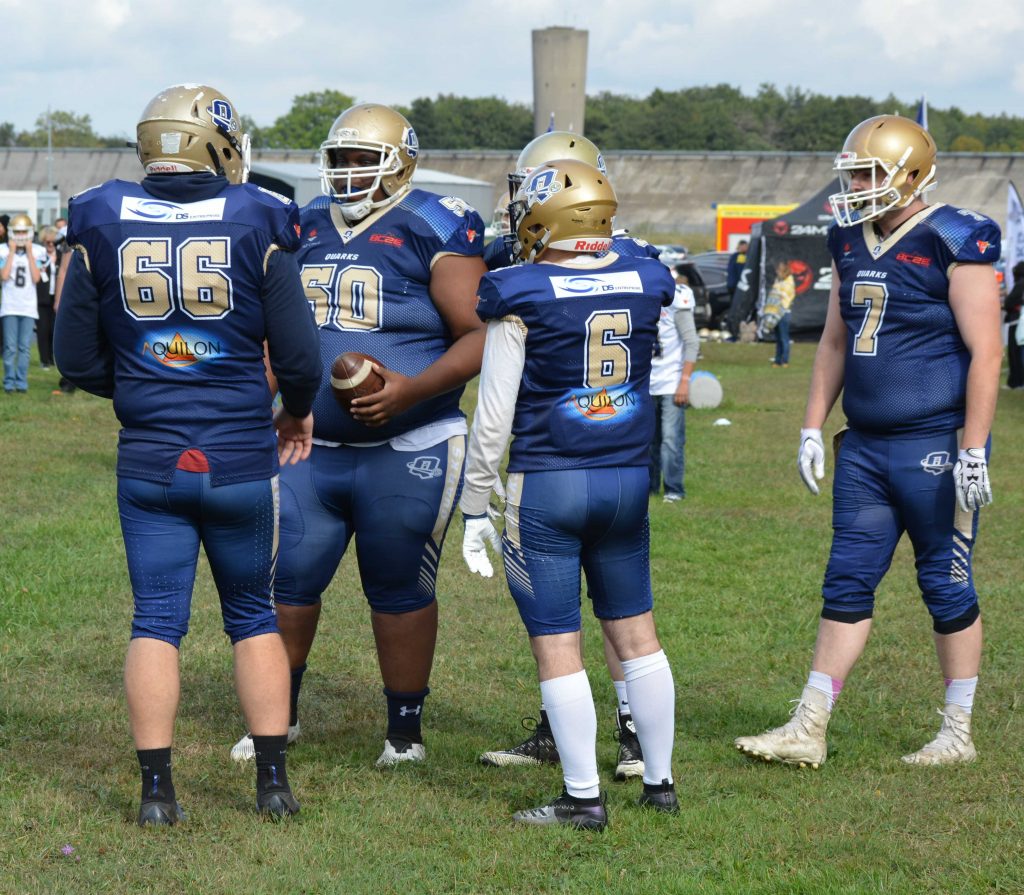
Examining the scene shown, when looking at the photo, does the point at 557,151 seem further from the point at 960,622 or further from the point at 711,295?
the point at 711,295

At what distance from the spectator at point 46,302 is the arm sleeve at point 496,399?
604 inches

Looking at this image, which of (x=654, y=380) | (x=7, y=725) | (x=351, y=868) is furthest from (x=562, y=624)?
(x=654, y=380)

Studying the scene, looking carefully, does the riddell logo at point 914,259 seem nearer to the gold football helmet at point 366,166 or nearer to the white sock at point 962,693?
the white sock at point 962,693

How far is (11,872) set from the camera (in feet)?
12.3

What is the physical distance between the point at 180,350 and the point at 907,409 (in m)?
2.45

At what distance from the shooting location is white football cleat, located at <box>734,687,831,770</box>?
4809 mm

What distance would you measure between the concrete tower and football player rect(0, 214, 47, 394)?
2278 inches

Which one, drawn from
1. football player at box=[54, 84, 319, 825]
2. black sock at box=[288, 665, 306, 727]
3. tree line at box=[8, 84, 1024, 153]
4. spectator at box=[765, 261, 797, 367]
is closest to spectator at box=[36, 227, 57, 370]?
spectator at box=[765, 261, 797, 367]

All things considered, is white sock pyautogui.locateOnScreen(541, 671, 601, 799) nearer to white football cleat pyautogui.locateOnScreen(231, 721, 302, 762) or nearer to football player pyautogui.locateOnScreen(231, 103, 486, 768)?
football player pyautogui.locateOnScreen(231, 103, 486, 768)

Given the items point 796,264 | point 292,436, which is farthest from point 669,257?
point 292,436

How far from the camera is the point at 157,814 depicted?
406cm

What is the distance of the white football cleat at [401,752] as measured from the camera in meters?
4.82

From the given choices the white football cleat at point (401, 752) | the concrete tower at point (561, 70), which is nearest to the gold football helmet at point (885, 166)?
the white football cleat at point (401, 752)

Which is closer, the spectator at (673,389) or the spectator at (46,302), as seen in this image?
the spectator at (673,389)
